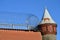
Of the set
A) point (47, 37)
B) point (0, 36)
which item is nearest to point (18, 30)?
point (0, 36)

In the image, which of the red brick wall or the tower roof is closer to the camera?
the red brick wall

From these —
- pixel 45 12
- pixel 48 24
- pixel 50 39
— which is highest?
pixel 45 12

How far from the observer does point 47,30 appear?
25281 mm

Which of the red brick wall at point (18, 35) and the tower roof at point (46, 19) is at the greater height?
the tower roof at point (46, 19)

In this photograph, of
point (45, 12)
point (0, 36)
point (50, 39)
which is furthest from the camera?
point (45, 12)

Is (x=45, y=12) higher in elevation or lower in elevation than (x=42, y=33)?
higher

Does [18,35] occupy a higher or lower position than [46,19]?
lower

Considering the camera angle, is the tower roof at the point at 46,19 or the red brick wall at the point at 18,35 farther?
the tower roof at the point at 46,19

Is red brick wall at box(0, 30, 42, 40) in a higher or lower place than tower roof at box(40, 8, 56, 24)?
lower

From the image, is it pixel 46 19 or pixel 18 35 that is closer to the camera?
pixel 18 35

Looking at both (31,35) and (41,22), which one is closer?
(31,35)

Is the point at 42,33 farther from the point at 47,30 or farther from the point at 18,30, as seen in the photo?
the point at 18,30

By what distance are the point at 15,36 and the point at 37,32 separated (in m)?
3.08

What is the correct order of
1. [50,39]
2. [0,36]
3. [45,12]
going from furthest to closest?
[45,12]
[50,39]
[0,36]
